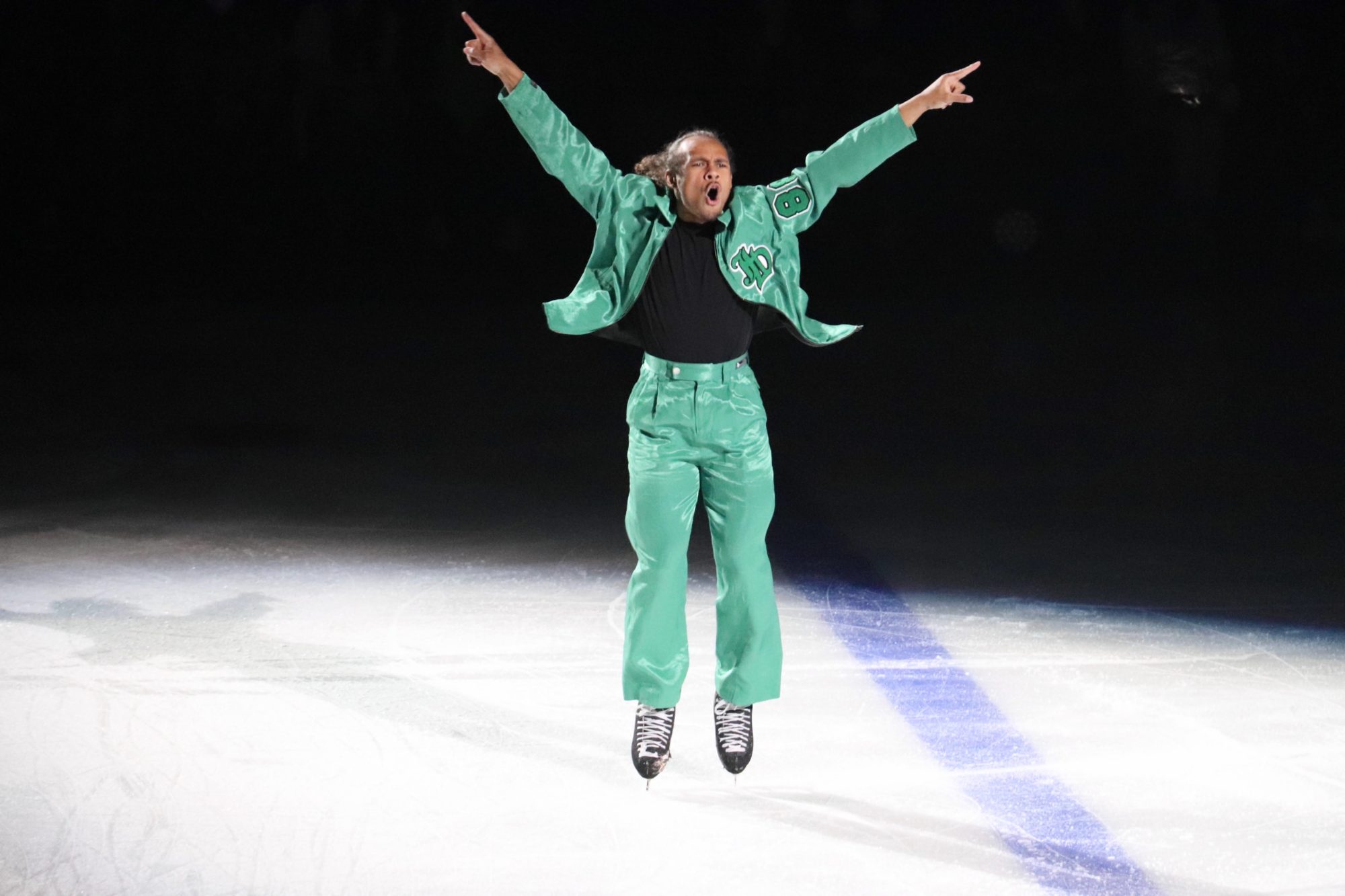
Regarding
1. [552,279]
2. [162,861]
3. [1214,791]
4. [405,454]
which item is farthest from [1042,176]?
[162,861]

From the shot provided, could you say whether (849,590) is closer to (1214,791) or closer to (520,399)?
(1214,791)

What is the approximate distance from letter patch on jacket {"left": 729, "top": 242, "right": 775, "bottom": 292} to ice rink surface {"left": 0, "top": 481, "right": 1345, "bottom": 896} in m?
1.05

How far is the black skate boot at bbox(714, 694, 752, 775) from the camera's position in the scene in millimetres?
2990

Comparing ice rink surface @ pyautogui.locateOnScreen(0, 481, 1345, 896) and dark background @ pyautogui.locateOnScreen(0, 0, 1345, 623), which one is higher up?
dark background @ pyautogui.locateOnScreen(0, 0, 1345, 623)

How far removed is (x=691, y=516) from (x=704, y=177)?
2.28 ft

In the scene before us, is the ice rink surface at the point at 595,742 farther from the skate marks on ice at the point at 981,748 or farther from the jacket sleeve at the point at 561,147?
the jacket sleeve at the point at 561,147

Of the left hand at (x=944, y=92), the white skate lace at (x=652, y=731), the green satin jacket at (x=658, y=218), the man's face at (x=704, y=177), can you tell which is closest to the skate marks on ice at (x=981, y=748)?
the white skate lace at (x=652, y=731)

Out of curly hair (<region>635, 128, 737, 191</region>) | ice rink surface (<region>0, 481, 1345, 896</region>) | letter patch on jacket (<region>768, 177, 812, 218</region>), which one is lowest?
ice rink surface (<region>0, 481, 1345, 896</region>)

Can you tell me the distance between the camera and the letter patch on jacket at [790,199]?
295 cm

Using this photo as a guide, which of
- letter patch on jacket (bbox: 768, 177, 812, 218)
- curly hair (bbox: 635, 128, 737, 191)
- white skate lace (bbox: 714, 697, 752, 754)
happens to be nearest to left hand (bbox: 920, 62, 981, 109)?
letter patch on jacket (bbox: 768, 177, 812, 218)

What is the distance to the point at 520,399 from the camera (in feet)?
24.6

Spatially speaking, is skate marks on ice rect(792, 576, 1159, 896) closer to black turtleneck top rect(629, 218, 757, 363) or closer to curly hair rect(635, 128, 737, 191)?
black turtleneck top rect(629, 218, 757, 363)

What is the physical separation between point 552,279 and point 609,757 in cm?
827

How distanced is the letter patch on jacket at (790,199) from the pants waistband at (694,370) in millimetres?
329
